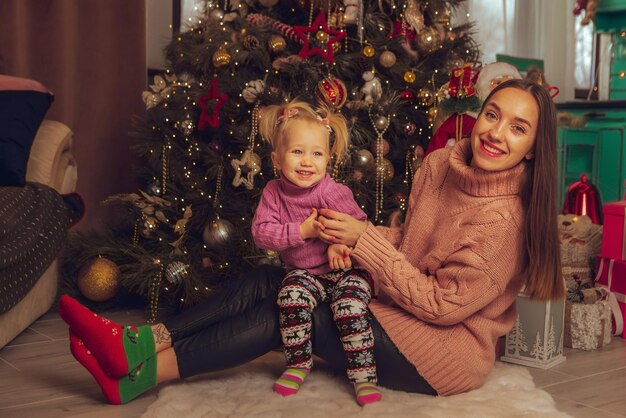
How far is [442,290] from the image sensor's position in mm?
1802

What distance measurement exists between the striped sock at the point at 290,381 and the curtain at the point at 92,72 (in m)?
1.88

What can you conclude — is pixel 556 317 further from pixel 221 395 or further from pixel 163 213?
pixel 163 213

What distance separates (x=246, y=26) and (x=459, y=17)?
1681 millimetres

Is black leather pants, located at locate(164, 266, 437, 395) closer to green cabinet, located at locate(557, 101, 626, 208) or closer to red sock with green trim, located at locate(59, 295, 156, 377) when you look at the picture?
red sock with green trim, located at locate(59, 295, 156, 377)

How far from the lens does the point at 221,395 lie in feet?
6.20

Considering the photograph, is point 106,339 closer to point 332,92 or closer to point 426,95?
point 332,92

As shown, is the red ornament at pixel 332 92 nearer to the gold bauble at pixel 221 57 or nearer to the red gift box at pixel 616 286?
the gold bauble at pixel 221 57

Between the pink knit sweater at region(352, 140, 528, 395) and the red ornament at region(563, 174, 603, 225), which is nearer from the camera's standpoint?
the pink knit sweater at region(352, 140, 528, 395)

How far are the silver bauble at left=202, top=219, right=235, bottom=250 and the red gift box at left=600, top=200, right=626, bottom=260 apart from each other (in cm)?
→ 126

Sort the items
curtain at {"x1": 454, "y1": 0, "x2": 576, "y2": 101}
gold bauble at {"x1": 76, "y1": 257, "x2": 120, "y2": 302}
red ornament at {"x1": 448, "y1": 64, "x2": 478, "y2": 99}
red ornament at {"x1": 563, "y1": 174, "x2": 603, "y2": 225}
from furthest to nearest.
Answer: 1. curtain at {"x1": 454, "y1": 0, "x2": 576, "y2": 101}
2. red ornament at {"x1": 563, "y1": 174, "x2": 603, "y2": 225}
3. gold bauble at {"x1": 76, "y1": 257, "x2": 120, "y2": 302}
4. red ornament at {"x1": 448, "y1": 64, "x2": 478, "y2": 99}

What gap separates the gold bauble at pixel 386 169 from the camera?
2643mm

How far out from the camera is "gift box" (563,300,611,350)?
2467 millimetres

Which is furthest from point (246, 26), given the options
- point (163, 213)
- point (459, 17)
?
point (459, 17)

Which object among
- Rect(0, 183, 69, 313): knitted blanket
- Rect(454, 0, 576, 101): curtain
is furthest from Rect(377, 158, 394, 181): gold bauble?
Rect(454, 0, 576, 101): curtain
